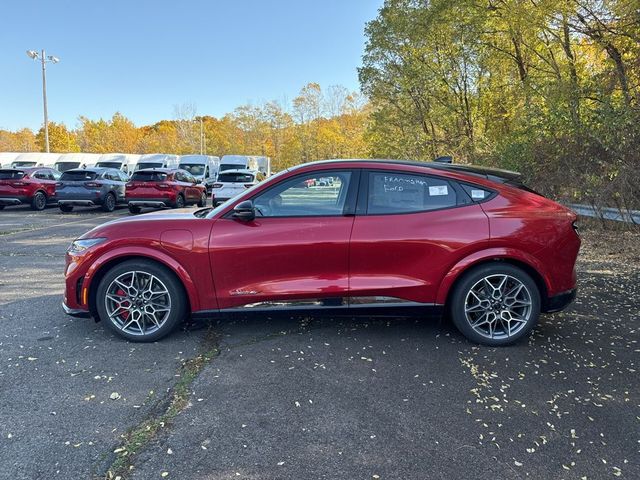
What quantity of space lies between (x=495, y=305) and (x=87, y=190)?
50.7 feet

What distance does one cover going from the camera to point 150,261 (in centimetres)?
403

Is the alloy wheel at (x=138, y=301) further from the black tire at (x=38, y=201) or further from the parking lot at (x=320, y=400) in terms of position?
the black tire at (x=38, y=201)

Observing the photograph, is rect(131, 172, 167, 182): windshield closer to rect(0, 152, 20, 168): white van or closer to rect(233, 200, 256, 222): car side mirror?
rect(233, 200, 256, 222): car side mirror

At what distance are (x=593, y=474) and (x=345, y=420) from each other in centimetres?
135

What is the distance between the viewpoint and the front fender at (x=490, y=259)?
3906 millimetres

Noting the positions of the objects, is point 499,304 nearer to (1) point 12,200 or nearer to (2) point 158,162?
(1) point 12,200

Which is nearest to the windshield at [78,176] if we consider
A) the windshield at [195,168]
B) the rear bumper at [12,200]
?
the rear bumper at [12,200]

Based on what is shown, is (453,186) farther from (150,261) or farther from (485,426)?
(150,261)

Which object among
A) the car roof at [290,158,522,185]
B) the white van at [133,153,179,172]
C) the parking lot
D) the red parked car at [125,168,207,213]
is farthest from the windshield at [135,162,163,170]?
the car roof at [290,158,522,185]

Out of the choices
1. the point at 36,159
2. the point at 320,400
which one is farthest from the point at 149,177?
the point at 36,159

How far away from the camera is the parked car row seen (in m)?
15.2

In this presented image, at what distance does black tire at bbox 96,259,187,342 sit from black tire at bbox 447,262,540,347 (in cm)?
239

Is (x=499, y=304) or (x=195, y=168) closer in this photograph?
(x=499, y=304)

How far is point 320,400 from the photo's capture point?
10.2ft
